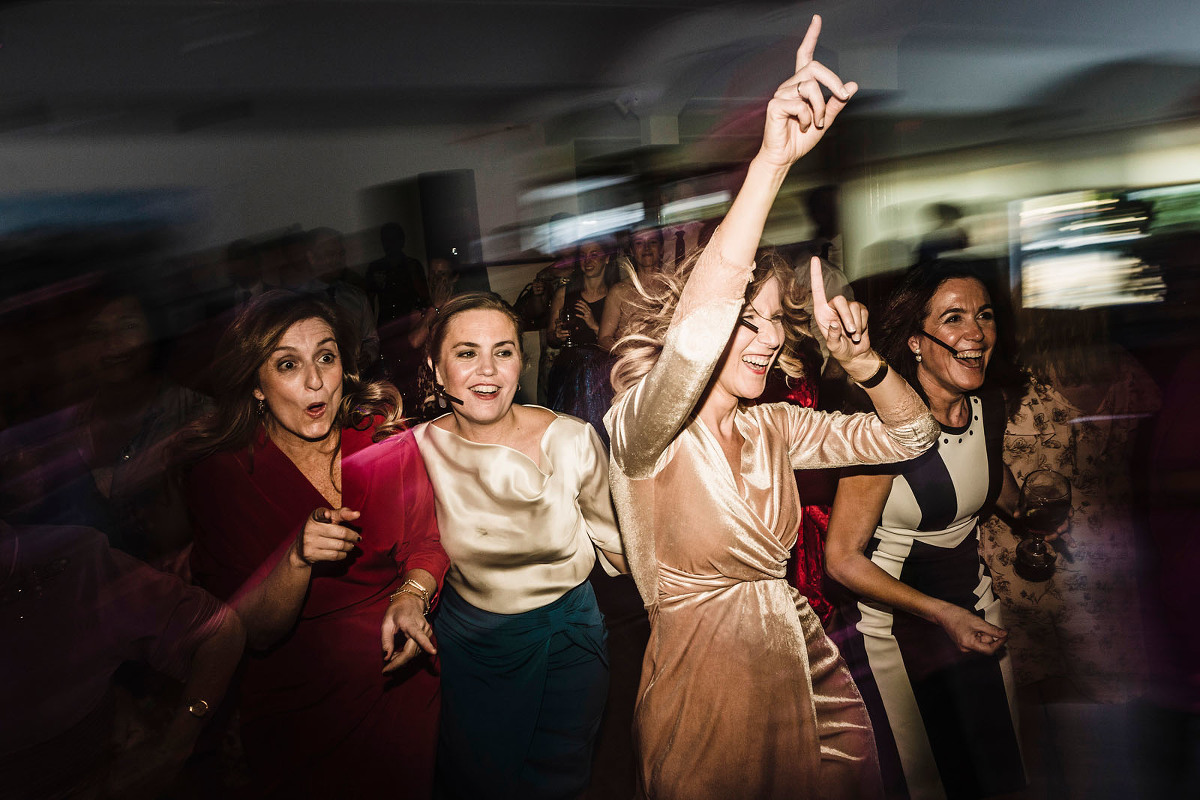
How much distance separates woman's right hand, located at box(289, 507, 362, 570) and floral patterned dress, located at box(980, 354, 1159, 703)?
1.29 m

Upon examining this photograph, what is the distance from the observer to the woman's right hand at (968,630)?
1.60 m

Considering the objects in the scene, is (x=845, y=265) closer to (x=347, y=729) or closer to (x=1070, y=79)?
(x=1070, y=79)

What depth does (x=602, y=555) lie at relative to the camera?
1.43 m

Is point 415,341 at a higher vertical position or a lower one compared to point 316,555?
higher

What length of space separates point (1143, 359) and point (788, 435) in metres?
0.90

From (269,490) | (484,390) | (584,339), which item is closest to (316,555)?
(269,490)

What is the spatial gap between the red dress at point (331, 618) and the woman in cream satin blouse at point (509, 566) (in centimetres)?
5

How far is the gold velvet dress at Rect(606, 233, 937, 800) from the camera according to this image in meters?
1.42

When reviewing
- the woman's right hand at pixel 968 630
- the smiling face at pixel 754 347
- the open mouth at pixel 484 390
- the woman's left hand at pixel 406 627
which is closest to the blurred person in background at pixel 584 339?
the open mouth at pixel 484 390

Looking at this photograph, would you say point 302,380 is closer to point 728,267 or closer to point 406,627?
point 406,627

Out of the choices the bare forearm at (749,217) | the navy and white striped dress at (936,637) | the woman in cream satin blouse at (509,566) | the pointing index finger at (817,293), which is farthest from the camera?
the navy and white striped dress at (936,637)

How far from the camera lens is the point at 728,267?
125 centimetres

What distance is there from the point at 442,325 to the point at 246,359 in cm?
33

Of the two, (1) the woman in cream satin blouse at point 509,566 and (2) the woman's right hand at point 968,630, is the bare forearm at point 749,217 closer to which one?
(1) the woman in cream satin blouse at point 509,566
